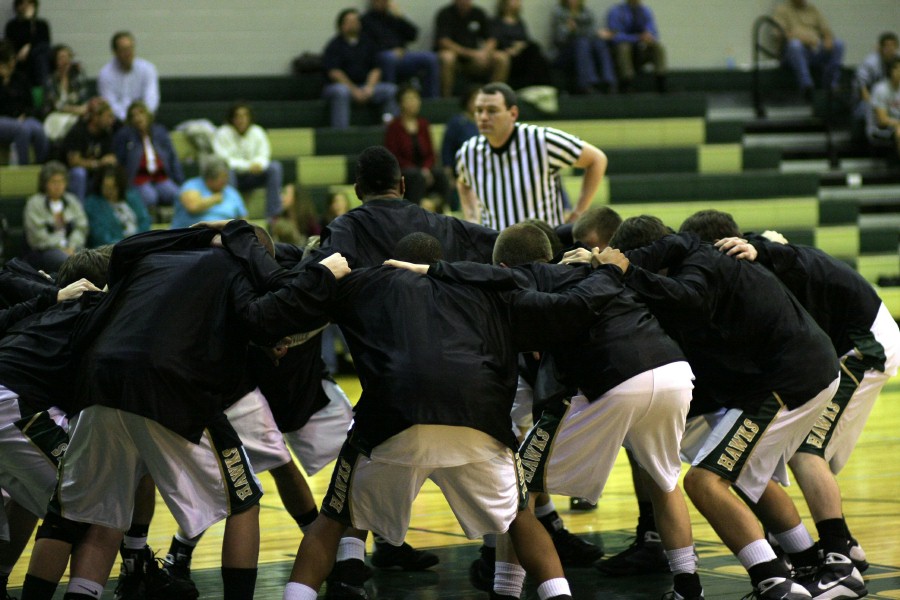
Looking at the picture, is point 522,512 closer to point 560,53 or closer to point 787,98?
point 560,53

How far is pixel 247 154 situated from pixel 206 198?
135 centimetres

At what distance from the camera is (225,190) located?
11070 mm

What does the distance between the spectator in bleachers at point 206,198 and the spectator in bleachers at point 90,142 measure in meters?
0.87

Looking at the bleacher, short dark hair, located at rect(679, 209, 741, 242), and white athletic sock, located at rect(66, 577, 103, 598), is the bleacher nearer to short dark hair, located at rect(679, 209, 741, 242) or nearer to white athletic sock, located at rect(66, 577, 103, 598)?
short dark hair, located at rect(679, 209, 741, 242)

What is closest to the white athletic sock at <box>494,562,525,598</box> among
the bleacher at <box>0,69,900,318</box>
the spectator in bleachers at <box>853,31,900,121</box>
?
the bleacher at <box>0,69,900,318</box>

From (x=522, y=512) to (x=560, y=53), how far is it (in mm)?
11057

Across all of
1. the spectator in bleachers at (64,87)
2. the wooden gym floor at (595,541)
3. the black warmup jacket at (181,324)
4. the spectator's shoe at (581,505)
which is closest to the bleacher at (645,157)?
the spectator in bleachers at (64,87)

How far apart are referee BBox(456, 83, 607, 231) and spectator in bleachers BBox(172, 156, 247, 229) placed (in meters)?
4.27

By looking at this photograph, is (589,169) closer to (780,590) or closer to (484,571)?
(484,571)

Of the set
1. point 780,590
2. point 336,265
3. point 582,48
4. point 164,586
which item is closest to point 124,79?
point 582,48

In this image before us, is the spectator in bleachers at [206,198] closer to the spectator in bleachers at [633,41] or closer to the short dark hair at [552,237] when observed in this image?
the spectator in bleachers at [633,41]

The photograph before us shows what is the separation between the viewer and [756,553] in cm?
459

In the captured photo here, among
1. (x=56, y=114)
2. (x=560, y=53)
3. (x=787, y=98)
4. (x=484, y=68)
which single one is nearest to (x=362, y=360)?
(x=56, y=114)

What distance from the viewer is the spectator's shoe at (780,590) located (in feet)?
14.9
